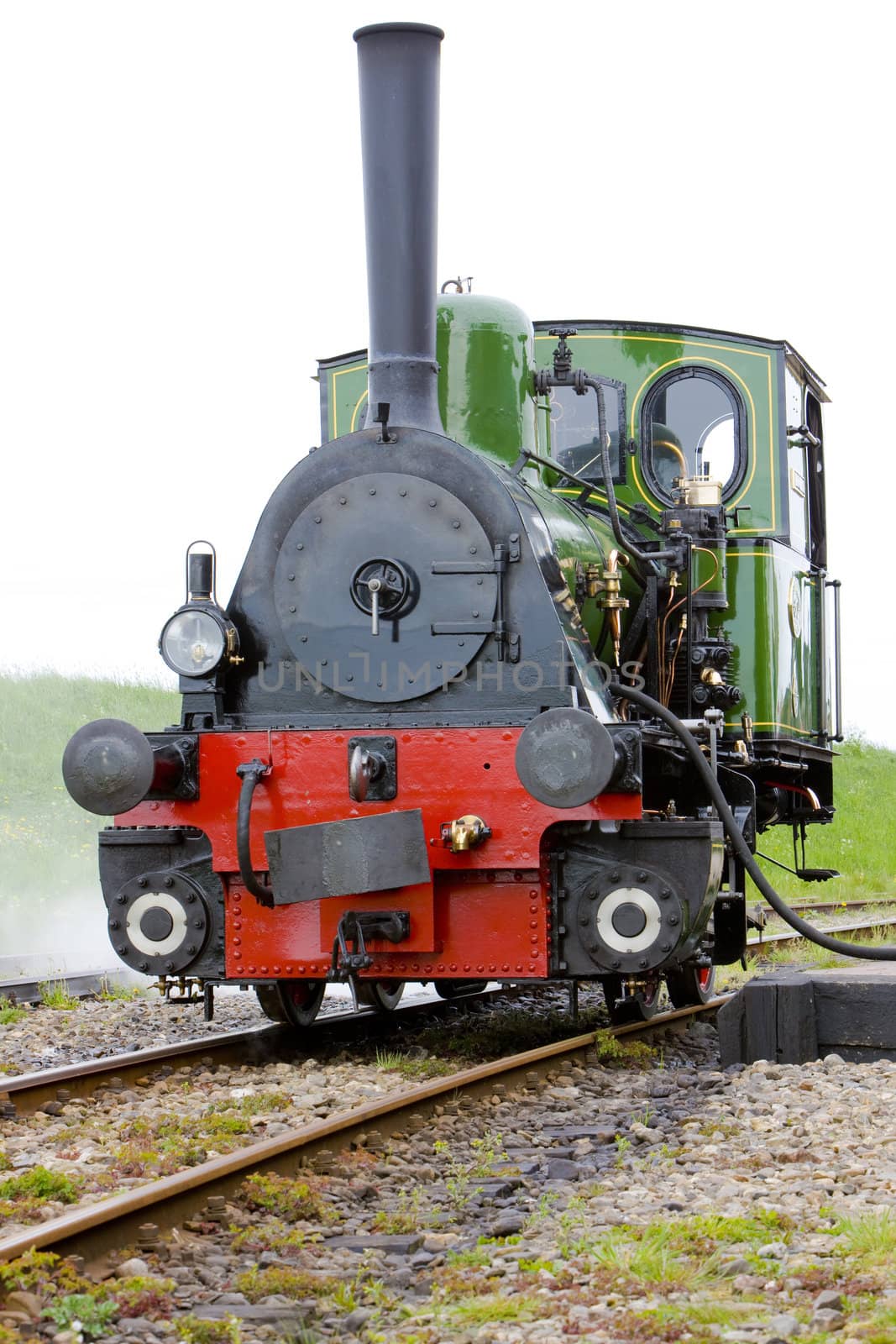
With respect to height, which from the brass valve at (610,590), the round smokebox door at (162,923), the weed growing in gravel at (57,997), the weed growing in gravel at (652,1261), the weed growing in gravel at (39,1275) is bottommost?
the weed growing in gravel at (57,997)

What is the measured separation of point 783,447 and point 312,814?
3301 mm

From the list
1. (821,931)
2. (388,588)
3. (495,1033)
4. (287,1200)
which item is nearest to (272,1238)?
(287,1200)

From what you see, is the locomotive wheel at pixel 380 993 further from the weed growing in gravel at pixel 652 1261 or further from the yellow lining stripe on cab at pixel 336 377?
the weed growing in gravel at pixel 652 1261

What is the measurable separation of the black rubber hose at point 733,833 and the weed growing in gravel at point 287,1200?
2679mm

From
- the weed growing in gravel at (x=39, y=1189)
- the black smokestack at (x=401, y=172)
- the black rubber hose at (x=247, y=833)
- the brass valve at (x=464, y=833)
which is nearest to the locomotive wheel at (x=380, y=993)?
the black rubber hose at (x=247, y=833)

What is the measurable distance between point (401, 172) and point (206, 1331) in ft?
14.4

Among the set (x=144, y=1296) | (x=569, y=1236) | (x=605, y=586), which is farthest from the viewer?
(x=605, y=586)

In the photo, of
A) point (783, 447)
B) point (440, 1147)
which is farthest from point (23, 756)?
point (440, 1147)

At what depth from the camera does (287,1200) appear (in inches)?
146

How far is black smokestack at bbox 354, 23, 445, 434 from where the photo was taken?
6027 millimetres

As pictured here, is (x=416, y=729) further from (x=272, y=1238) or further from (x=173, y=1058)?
(x=272, y=1238)

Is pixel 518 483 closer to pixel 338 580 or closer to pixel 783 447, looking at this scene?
pixel 338 580

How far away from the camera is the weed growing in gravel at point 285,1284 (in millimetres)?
3127

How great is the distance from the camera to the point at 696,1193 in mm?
3762
